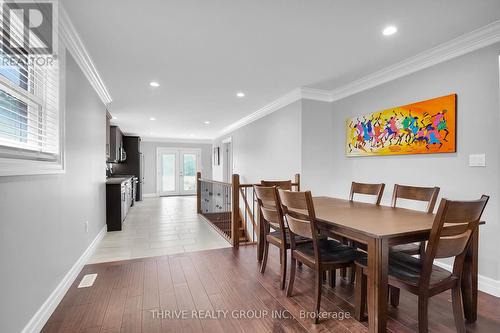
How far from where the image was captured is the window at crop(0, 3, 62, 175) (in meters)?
1.49

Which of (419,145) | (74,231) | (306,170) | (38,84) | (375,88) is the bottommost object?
(74,231)

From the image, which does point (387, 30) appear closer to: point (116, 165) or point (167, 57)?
point (167, 57)

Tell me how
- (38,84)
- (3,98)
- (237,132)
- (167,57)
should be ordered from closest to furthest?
(3,98) < (38,84) < (167,57) < (237,132)

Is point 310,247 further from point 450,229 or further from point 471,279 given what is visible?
point 471,279

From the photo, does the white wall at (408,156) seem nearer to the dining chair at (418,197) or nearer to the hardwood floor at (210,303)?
the dining chair at (418,197)

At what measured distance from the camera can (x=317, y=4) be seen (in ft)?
6.59

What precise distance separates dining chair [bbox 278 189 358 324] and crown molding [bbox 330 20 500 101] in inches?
90.0

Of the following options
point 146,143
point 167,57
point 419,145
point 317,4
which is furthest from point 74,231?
point 146,143

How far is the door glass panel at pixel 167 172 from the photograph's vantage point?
1031 centimetres

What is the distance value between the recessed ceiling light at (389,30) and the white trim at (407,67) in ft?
2.26

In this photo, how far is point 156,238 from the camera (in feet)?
13.0

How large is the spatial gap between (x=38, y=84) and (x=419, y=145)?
3.71 m

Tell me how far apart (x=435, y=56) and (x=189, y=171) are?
930cm

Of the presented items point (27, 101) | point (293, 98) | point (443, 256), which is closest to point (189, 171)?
point (293, 98)
